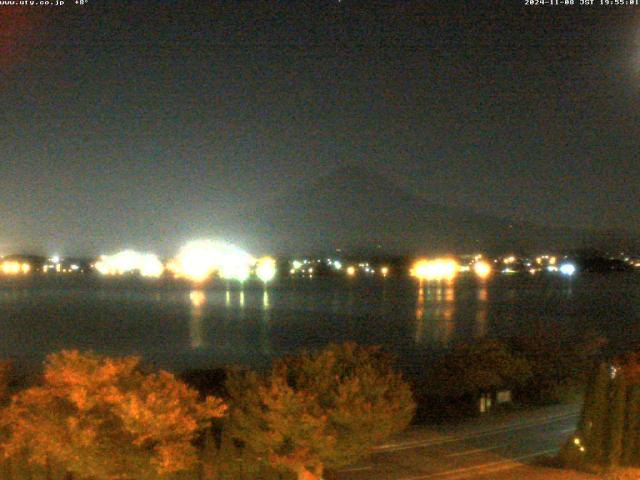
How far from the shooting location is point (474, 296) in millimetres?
101500

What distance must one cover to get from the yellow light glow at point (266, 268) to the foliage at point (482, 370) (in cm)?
14178

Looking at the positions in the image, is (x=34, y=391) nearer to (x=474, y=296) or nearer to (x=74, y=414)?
(x=74, y=414)

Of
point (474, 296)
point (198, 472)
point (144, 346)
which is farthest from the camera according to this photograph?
point (474, 296)

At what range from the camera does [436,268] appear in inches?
6506

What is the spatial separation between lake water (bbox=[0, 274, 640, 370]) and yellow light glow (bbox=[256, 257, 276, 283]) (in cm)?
5251

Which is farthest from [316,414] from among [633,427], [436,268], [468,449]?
[436,268]

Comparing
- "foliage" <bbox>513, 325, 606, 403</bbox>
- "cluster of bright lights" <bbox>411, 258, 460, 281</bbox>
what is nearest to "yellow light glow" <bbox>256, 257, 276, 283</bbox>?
"cluster of bright lights" <bbox>411, 258, 460, 281</bbox>

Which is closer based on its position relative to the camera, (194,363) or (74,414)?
(74,414)

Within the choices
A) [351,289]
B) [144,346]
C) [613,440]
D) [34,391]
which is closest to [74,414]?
[34,391]

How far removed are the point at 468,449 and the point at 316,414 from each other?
5.18 meters

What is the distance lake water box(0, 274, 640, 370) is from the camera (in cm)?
4978

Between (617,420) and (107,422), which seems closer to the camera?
(107,422)

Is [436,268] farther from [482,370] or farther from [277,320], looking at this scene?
[482,370]

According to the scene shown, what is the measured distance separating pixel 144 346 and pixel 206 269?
383 feet
